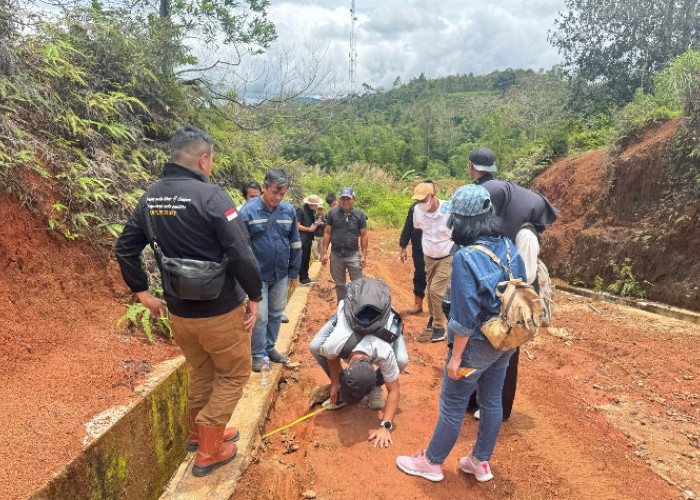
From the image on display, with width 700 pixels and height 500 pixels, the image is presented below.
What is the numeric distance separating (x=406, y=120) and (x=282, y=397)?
4289 centimetres

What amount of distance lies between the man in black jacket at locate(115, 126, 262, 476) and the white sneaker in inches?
50.8

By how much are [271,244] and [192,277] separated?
1725mm

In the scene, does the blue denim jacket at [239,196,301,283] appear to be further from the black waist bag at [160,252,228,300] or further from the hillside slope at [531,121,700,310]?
the hillside slope at [531,121,700,310]

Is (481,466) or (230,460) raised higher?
(481,466)

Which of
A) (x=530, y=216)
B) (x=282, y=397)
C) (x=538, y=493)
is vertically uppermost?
(x=530, y=216)

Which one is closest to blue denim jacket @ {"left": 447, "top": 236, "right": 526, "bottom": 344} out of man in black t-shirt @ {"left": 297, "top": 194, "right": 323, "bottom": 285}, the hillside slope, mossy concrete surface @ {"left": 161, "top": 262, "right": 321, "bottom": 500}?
mossy concrete surface @ {"left": 161, "top": 262, "right": 321, "bottom": 500}

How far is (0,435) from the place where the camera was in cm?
294

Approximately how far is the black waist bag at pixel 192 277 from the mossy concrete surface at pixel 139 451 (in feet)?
4.50

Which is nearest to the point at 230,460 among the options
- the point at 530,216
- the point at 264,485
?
the point at 264,485

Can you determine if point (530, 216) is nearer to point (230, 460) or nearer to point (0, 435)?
point (230, 460)

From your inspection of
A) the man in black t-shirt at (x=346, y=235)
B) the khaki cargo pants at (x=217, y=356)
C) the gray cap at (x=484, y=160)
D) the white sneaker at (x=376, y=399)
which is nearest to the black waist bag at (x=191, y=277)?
the khaki cargo pants at (x=217, y=356)

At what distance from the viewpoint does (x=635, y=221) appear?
848 cm

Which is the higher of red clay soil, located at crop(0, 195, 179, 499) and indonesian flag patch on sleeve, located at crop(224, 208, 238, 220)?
indonesian flag patch on sleeve, located at crop(224, 208, 238, 220)

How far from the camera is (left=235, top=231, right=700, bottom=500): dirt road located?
3.01 m
